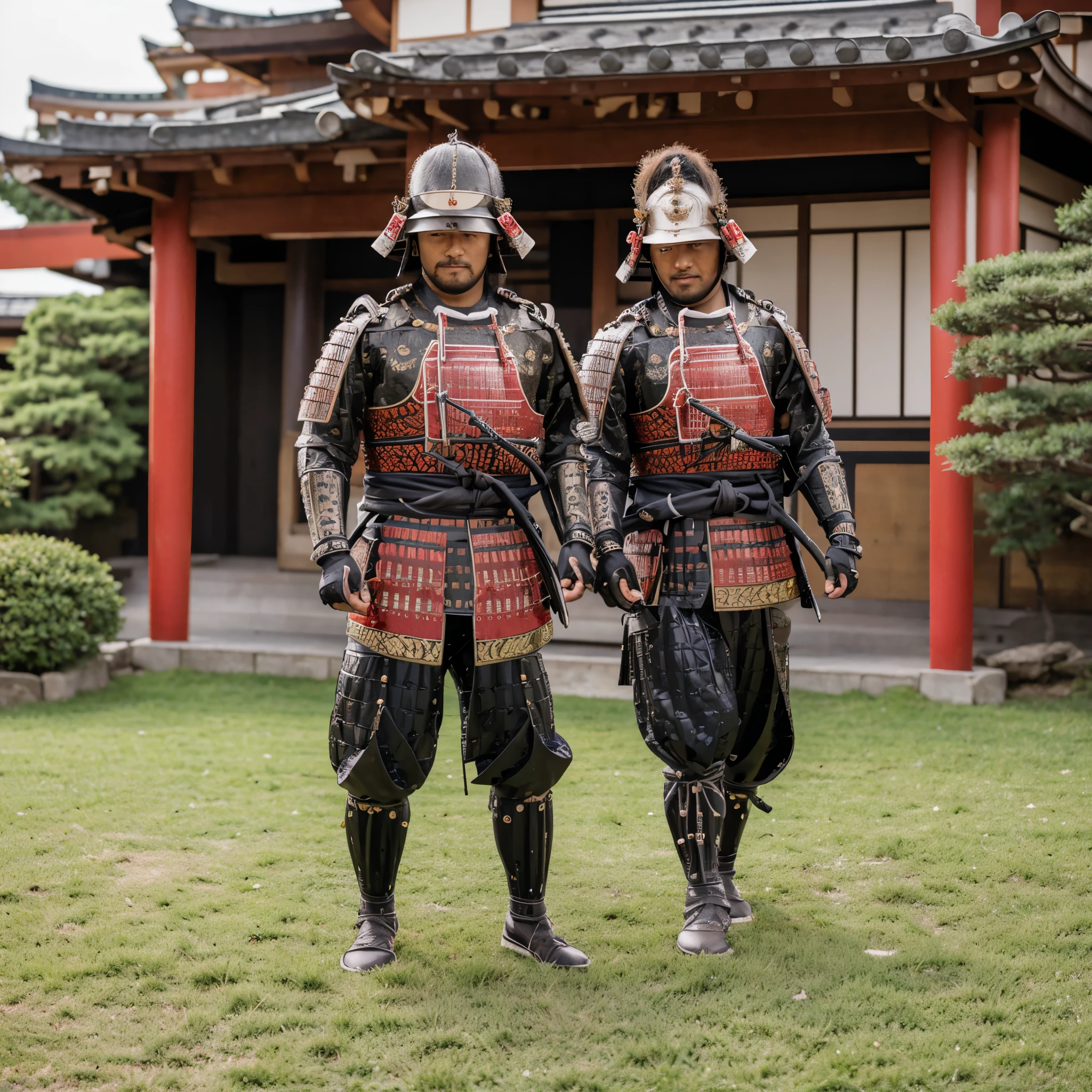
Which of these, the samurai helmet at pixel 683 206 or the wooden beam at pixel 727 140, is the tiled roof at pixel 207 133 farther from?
the samurai helmet at pixel 683 206

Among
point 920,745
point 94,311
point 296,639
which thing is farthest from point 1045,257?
point 94,311

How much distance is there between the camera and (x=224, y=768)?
6059 millimetres

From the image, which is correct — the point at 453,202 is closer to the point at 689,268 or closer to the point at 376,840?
the point at 689,268

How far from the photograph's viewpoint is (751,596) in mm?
3742

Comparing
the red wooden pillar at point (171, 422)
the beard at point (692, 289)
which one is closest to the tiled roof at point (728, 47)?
the red wooden pillar at point (171, 422)

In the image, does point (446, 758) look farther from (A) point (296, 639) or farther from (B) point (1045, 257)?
(B) point (1045, 257)

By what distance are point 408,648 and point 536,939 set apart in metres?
0.99

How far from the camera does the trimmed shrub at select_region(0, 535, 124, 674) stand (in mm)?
7637

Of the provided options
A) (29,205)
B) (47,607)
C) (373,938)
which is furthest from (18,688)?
(29,205)

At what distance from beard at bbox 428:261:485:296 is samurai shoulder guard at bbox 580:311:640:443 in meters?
0.46

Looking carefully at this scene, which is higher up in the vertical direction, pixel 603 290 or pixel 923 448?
pixel 603 290

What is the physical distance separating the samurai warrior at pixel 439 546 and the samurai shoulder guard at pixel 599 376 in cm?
21

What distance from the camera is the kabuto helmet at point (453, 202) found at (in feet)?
11.3

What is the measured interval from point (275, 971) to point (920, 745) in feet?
13.4
